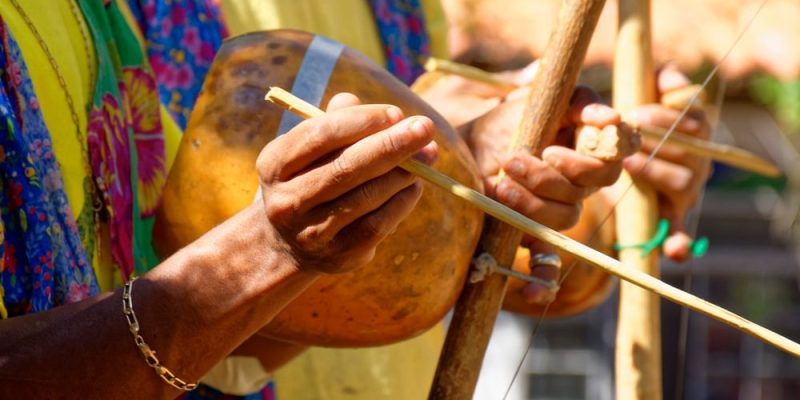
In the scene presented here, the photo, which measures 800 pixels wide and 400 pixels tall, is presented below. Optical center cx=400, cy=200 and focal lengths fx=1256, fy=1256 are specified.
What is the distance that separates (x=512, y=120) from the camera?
6.32 feet

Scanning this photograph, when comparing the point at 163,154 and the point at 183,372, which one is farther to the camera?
the point at 163,154

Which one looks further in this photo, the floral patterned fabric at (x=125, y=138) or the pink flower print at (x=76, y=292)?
the floral patterned fabric at (x=125, y=138)

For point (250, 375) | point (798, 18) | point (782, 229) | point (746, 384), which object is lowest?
point (746, 384)

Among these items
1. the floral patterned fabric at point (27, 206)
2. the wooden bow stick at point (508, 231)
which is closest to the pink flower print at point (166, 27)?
the floral patterned fabric at point (27, 206)

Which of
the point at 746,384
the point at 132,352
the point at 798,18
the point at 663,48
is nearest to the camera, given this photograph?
the point at 132,352

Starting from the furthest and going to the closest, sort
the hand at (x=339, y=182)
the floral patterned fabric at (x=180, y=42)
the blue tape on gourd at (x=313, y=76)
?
the floral patterned fabric at (x=180, y=42)
the blue tape on gourd at (x=313, y=76)
the hand at (x=339, y=182)

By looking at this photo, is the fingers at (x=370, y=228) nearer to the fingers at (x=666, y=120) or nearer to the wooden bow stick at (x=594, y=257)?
the wooden bow stick at (x=594, y=257)

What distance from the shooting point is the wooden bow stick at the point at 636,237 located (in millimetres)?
2148

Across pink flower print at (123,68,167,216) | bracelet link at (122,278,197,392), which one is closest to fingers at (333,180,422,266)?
bracelet link at (122,278,197,392)

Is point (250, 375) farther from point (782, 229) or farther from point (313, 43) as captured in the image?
point (782, 229)

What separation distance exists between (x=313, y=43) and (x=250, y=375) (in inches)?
21.0

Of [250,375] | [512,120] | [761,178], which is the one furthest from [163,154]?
[761,178]

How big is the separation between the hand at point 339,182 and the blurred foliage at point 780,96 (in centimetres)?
464

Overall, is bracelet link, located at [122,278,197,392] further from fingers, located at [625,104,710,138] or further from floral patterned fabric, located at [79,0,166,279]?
fingers, located at [625,104,710,138]
